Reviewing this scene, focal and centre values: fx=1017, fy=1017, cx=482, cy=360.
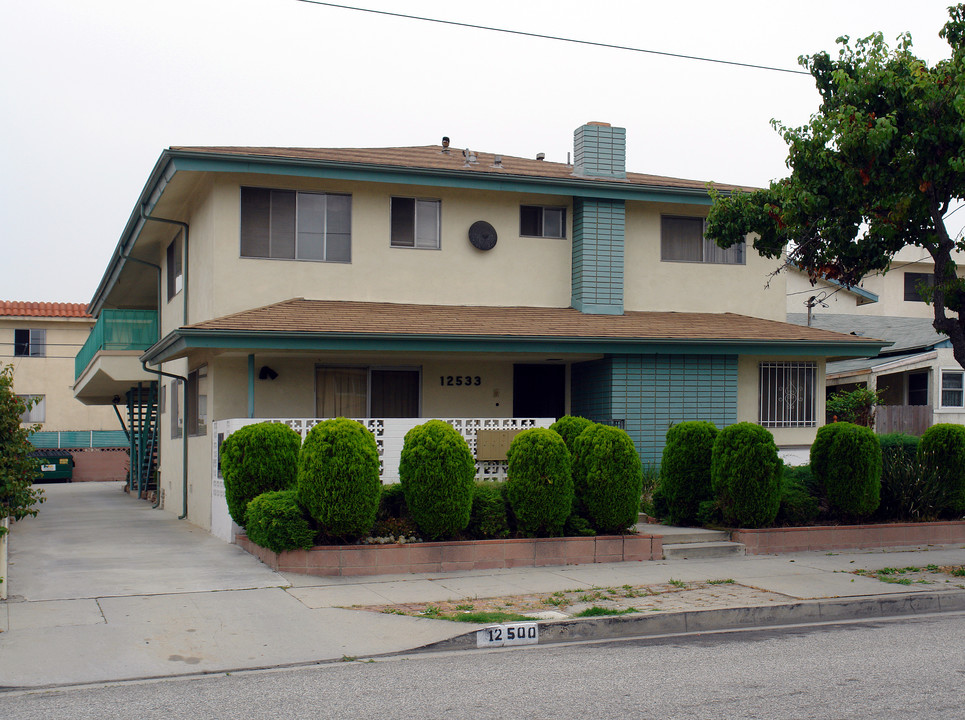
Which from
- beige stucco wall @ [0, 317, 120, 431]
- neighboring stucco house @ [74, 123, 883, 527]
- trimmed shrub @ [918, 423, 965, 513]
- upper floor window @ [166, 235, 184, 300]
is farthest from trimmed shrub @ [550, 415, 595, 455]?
beige stucco wall @ [0, 317, 120, 431]

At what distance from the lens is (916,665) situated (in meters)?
7.84

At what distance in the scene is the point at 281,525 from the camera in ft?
38.3

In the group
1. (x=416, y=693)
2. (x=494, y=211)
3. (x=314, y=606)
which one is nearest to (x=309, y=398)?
(x=494, y=211)

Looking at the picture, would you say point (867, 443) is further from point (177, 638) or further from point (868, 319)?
point (868, 319)

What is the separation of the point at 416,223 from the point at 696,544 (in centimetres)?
767

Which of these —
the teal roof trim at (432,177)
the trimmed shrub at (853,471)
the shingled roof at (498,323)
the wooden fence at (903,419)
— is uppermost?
the teal roof trim at (432,177)

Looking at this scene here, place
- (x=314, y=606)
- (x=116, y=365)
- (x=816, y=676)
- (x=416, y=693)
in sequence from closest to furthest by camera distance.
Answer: (x=416, y=693) → (x=816, y=676) → (x=314, y=606) → (x=116, y=365)

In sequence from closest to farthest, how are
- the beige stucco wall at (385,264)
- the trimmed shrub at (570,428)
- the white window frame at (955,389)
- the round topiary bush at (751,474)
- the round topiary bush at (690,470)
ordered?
the round topiary bush at (751,474) → the trimmed shrub at (570,428) → the round topiary bush at (690,470) → the beige stucco wall at (385,264) → the white window frame at (955,389)

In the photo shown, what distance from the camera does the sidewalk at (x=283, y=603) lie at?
812 cm

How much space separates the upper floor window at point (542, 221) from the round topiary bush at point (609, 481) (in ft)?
21.0

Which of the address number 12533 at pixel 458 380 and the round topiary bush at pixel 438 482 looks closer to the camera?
the round topiary bush at pixel 438 482

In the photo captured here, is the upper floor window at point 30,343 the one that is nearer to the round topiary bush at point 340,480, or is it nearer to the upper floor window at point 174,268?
the upper floor window at point 174,268

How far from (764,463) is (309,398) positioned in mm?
7409

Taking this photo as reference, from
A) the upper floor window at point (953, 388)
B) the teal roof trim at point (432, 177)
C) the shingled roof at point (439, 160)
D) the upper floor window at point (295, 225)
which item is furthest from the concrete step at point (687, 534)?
the upper floor window at point (953, 388)
